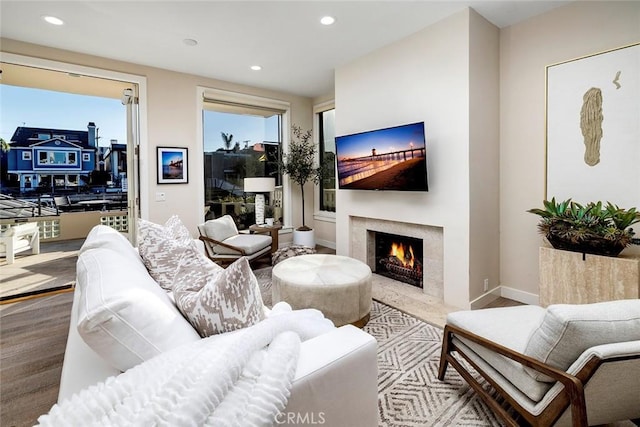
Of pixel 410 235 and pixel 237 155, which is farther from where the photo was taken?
pixel 237 155

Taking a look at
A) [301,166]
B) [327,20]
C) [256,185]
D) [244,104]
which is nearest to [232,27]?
[327,20]

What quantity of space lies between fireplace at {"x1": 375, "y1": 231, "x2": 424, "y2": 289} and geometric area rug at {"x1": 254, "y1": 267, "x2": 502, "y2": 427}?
1153 millimetres

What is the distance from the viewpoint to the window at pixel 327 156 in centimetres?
545

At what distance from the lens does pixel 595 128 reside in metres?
2.61

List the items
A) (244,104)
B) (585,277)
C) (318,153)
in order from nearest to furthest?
(585,277)
(244,104)
(318,153)

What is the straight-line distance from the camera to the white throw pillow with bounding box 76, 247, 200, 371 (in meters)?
0.86

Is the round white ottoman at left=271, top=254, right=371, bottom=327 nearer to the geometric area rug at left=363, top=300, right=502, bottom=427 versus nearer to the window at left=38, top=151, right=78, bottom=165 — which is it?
the geometric area rug at left=363, top=300, right=502, bottom=427

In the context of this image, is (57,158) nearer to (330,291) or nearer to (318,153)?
(318,153)

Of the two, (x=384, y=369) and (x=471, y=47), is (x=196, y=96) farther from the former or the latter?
(x=384, y=369)

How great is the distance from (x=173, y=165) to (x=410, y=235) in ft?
11.1

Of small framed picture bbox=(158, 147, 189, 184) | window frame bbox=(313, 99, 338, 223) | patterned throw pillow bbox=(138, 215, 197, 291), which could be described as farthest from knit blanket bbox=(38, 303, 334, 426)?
window frame bbox=(313, 99, 338, 223)

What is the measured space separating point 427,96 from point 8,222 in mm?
7322

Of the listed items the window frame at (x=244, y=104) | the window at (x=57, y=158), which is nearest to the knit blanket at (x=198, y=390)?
the window frame at (x=244, y=104)

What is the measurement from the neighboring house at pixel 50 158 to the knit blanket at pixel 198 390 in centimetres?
787
